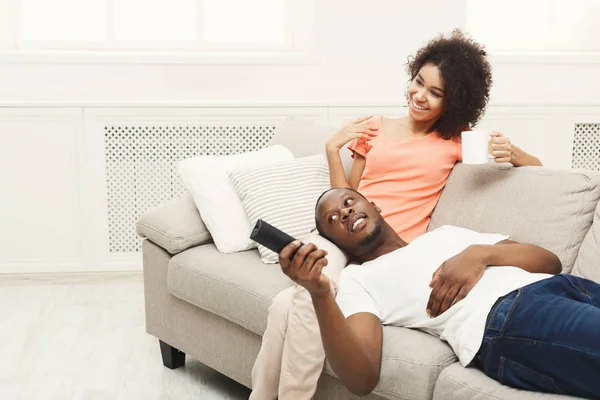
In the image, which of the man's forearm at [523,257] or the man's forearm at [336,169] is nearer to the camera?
the man's forearm at [523,257]

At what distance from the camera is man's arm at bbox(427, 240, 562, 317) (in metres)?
1.81

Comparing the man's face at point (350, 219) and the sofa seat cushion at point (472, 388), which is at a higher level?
the man's face at point (350, 219)

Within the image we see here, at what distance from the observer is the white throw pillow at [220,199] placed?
2.55m

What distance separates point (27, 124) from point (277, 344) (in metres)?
2.29

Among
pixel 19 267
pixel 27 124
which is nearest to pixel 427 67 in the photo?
pixel 27 124

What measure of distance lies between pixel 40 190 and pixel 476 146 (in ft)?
8.04

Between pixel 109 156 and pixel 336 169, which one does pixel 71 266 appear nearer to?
pixel 109 156

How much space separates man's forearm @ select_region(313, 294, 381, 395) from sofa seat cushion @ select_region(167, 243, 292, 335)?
478 millimetres

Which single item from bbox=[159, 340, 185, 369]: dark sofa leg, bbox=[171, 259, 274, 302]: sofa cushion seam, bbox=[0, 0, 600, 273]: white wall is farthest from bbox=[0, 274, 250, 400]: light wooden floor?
bbox=[171, 259, 274, 302]: sofa cushion seam

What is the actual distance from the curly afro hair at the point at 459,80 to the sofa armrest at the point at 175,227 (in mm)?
881

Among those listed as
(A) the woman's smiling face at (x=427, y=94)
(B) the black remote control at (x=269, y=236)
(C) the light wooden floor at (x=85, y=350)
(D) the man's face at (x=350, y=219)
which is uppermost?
(A) the woman's smiling face at (x=427, y=94)

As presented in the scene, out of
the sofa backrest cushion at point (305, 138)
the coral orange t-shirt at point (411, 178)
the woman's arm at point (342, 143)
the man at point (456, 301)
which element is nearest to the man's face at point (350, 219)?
the man at point (456, 301)

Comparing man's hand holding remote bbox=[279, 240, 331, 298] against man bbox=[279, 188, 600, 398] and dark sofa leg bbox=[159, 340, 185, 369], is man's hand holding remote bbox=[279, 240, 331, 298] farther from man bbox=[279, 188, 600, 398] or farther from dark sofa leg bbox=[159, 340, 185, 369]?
dark sofa leg bbox=[159, 340, 185, 369]

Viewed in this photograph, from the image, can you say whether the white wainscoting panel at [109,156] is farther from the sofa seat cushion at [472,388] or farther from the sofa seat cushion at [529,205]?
the sofa seat cushion at [472,388]
